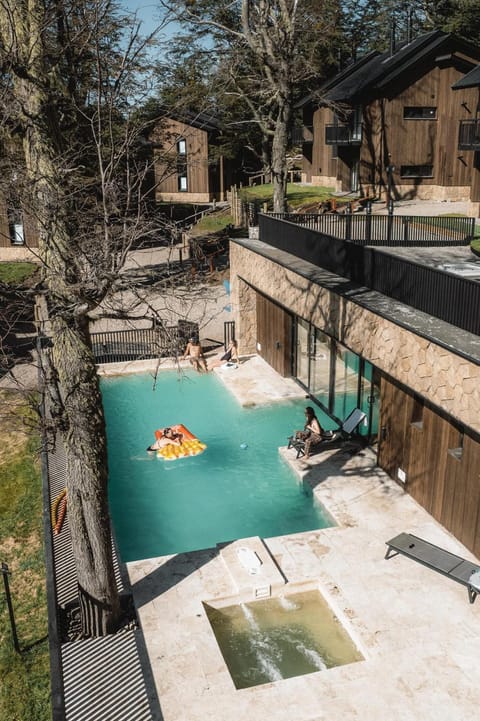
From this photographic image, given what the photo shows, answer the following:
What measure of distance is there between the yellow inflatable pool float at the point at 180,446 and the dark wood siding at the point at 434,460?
4673 mm

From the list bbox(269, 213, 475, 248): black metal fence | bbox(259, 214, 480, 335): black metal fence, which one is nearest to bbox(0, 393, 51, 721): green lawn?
bbox(259, 214, 480, 335): black metal fence

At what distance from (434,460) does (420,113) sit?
3112 cm

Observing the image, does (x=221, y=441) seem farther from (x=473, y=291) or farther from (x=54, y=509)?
(x=473, y=291)

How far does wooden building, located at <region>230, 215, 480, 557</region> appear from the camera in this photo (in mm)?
11617

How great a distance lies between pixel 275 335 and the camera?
891 inches

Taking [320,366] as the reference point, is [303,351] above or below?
above

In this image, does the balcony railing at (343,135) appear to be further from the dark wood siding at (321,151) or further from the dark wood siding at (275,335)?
the dark wood siding at (275,335)

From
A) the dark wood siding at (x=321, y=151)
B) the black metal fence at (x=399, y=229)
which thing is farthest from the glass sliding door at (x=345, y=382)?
the dark wood siding at (x=321, y=151)

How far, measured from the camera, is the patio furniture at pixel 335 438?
1627 centimetres

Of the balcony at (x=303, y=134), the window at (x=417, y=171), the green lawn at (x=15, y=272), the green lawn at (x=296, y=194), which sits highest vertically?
the balcony at (x=303, y=134)

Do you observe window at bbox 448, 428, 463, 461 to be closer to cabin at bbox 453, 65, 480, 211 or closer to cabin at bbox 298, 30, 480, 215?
cabin at bbox 453, 65, 480, 211

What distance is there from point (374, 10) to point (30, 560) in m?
74.6

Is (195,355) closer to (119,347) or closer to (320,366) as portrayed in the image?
(119,347)

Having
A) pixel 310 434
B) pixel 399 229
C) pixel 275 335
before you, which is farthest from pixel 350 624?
pixel 399 229
